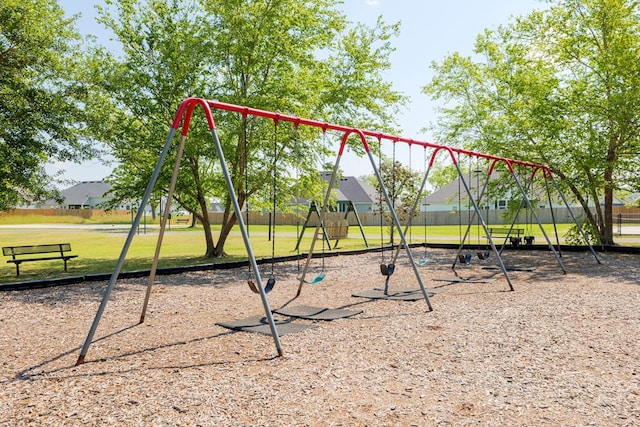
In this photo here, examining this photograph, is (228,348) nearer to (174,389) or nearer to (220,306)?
(174,389)

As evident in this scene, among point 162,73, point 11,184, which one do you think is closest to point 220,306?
point 11,184

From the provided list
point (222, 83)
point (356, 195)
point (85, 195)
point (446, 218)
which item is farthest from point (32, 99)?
point (85, 195)

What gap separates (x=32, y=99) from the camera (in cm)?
1224

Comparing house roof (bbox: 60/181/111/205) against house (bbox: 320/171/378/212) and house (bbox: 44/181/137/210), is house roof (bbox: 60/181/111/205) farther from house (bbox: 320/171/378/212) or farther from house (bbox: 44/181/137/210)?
house (bbox: 320/171/378/212)

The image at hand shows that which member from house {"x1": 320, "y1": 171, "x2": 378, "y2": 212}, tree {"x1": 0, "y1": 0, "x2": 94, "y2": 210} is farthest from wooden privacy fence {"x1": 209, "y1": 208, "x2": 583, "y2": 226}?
tree {"x1": 0, "y1": 0, "x2": 94, "y2": 210}

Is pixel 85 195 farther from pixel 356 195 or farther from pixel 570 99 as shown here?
pixel 570 99

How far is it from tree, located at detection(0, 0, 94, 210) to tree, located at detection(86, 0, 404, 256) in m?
0.94

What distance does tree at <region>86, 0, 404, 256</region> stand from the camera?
13.6 meters

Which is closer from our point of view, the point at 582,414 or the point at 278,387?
the point at 582,414

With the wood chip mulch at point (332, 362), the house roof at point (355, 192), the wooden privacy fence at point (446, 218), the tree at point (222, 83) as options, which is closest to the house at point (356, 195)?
the house roof at point (355, 192)

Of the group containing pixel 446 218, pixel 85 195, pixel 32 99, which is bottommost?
pixel 446 218

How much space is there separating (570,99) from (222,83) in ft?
36.4

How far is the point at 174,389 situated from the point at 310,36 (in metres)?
12.7

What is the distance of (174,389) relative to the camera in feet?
14.6
